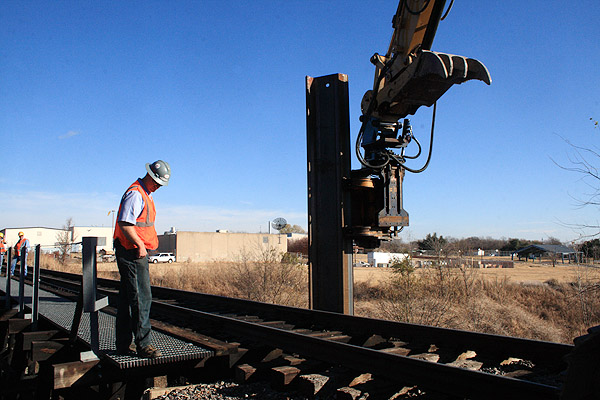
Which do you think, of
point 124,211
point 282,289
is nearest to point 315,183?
point 124,211

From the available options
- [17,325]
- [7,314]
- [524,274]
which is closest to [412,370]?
[17,325]

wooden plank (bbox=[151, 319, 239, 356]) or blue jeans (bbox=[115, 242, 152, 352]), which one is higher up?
blue jeans (bbox=[115, 242, 152, 352])

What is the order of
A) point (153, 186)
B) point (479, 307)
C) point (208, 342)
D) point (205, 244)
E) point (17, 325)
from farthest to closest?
point (205, 244) → point (479, 307) → point (17, 325) → point (208, 342) → point (153, 186)

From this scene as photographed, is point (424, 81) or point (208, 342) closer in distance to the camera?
point (208, 342)

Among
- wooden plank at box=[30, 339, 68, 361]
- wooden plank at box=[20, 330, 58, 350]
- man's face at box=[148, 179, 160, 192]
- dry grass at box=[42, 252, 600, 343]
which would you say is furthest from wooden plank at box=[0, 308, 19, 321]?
dry grass at box=[42, 252, 600, 343]

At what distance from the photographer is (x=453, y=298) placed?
15195 mm

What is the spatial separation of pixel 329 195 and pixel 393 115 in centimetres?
165

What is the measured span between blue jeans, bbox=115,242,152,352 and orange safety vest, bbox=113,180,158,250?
0.31 feet

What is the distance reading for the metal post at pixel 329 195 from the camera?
7.62m

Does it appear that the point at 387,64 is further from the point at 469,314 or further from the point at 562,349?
the point at 469,314

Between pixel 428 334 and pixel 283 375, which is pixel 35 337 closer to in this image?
pixel 283 375

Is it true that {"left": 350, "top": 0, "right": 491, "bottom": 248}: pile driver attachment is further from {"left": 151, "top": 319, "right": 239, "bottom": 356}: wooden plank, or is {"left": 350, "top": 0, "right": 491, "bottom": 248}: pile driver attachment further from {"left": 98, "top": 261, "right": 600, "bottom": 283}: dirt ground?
Answer: {"left": 98, "top": 261, "right": 600, "bottom": 283}: dirt ground

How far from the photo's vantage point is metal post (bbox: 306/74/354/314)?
762 cm

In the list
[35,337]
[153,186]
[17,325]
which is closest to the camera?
[153,186]
